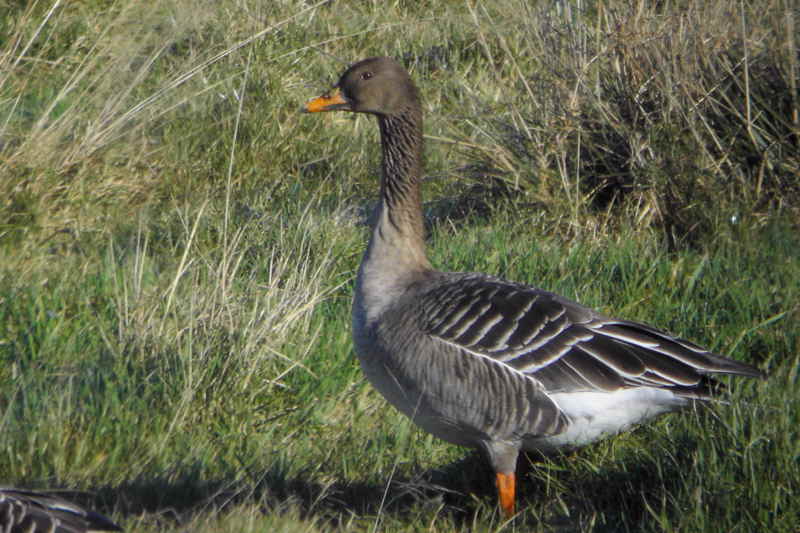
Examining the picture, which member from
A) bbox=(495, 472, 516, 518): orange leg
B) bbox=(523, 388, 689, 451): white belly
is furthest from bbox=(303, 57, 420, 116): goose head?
bbox=(495, 472, 516, 518): orange leg

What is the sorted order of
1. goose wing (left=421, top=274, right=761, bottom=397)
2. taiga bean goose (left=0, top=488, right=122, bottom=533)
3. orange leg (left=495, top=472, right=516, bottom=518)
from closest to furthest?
taiga bean goose (left=0, top=488, right=122, bottom=533)
goose wing (left=421, top=274, right=761, bottom=397)
orange leg (left=495, top=472, right=516, bottom=518)

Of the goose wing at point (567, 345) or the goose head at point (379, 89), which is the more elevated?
the goose head at point (379, 89)

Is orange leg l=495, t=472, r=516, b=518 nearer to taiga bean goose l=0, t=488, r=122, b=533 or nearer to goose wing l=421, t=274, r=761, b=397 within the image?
goose wing l=421, t=274, r=761, b=397

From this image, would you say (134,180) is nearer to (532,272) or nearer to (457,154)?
(457,154)

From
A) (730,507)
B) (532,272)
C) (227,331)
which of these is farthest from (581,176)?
(730,507)

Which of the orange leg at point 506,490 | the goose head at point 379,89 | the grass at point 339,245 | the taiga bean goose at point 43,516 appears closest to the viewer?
the taiga bean goose at point 43,516

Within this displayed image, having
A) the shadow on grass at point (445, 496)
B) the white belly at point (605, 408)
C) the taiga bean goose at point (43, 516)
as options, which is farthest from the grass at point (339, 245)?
the taiga bean goose at point (43, 516)

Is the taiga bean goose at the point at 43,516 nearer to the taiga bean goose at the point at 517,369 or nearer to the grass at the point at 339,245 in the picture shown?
the grass at the point at 339,245

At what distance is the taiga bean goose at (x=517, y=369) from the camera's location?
393 centimetres

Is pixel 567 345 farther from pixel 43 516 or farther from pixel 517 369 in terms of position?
pixel 43 516

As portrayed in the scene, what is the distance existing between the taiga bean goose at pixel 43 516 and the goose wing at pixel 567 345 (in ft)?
4.80

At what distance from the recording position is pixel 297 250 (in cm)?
566

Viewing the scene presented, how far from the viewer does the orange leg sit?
13.2 feet

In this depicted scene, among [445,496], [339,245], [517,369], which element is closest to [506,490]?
[445,496]
